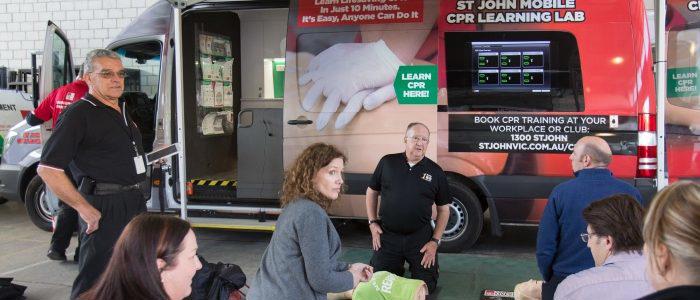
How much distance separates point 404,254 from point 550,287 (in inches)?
58.2

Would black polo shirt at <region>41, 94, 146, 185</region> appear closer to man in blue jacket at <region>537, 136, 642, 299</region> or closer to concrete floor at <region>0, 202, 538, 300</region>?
concrete floor at <region>0, 202, 538, 300</region>

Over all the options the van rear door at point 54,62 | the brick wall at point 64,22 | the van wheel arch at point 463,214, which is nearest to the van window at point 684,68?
the van wheel arch at point 463,214

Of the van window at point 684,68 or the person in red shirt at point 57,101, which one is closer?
the van window at point 684,68

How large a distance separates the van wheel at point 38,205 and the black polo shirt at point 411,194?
4529 mm

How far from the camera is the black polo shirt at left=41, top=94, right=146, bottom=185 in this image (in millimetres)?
3117

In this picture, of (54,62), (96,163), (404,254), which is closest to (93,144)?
(96,163)

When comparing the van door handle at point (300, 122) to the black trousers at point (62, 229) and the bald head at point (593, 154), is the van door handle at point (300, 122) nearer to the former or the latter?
the black trousers at point (62, 229)

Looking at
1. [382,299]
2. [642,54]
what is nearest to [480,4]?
[642,54]

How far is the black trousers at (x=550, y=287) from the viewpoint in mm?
3197

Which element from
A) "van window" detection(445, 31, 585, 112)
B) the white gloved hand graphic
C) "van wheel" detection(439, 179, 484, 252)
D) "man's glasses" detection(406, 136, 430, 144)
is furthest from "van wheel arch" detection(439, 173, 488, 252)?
"man's glasses" detection(406, 136, 430, 144)

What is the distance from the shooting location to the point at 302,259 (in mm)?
2637

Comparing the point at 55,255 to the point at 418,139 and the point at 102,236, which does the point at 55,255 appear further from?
the point at 418,139

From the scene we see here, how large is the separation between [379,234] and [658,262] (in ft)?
10.6

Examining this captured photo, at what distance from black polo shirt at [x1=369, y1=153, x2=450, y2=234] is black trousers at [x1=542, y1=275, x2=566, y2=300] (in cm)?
136
